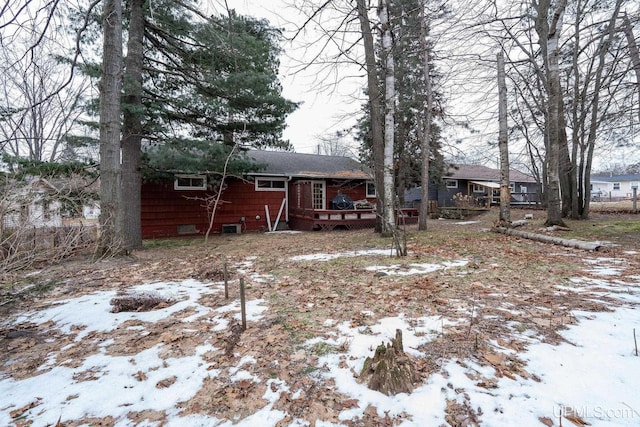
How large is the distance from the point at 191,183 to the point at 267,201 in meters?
3.28

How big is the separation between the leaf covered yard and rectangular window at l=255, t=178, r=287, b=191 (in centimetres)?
885

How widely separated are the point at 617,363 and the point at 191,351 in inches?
128

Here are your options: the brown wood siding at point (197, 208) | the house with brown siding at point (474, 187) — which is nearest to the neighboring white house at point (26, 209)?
the brown wood siding at point (197, 208)

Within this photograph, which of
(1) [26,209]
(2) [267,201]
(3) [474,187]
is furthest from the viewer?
(3) [474,187]

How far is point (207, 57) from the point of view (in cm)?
844

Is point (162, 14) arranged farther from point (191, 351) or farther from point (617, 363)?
point (617, 363)

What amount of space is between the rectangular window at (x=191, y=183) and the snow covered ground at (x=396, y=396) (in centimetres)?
950

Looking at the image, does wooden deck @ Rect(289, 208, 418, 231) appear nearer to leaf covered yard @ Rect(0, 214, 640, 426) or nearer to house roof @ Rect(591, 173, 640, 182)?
leaf covered yard @ Rect(0, 214, 640, 426)

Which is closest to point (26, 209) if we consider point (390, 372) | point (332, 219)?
point (390, 372)

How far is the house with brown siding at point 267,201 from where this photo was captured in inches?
451

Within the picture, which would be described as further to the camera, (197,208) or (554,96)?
(197,208)

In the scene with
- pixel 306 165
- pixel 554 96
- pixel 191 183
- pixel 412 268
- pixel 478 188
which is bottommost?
pixel 412 268

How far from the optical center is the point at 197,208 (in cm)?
1214

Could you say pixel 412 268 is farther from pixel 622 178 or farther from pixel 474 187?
pixel 622 178
